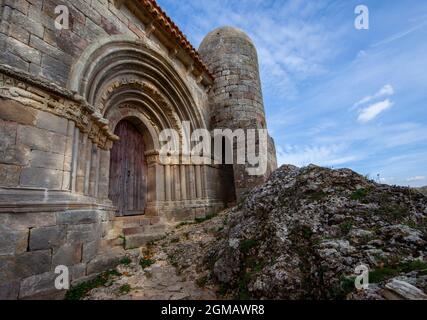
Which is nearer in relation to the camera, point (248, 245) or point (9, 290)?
point (9, 290)

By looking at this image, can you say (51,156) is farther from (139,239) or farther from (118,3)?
(118,3)

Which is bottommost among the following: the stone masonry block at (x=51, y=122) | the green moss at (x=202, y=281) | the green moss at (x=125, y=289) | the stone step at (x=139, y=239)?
the green moss at (x=125, y=289)

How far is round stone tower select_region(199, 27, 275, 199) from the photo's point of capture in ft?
23.8

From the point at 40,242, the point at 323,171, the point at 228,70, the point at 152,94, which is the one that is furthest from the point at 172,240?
the point at 228,70

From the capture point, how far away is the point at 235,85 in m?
7.79

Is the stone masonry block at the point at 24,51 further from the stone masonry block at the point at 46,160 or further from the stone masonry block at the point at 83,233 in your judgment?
the stone masonry block at the point at 83,233

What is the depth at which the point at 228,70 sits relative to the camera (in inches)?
314

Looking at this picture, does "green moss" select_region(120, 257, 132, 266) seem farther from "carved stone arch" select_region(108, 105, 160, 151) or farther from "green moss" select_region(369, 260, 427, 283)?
"green moss" select_region(369, 260, 427, 283)

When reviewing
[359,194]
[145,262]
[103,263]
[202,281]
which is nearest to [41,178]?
[103,263]

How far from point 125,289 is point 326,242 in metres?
2.38

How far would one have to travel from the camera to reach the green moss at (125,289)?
283cm

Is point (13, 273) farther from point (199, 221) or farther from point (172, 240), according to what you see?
point (199, 221)

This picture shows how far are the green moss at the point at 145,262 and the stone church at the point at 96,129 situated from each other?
0.34 meters

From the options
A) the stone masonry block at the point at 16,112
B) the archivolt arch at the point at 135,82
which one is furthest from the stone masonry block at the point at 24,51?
the stone masonry block at the point at 16,112
